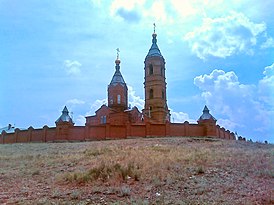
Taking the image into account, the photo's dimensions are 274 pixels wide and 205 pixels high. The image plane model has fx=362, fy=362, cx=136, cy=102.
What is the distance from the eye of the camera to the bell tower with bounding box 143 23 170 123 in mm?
54812

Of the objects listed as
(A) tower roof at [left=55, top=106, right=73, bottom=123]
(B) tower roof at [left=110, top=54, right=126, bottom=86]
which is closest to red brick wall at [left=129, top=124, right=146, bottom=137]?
(A) tower roof at [left=55, top=106, right=73, bottom=123]

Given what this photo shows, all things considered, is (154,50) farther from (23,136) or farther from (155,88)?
(23,136)

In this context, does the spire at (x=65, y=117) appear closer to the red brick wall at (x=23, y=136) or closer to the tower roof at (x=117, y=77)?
the red brick wall at (x=23, y=136)

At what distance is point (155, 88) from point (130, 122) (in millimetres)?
11767

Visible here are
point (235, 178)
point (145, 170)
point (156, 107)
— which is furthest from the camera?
point (156, 107)

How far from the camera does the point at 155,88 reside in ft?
181

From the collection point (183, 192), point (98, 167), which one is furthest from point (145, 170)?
point (183, 192)

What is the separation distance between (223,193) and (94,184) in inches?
167

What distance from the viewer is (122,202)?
970cm

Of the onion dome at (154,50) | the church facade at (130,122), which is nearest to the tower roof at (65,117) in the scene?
the church facade at (130,122)

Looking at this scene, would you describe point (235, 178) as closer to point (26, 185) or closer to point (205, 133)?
point (26, 185)

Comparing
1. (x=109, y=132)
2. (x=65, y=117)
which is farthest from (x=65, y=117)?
(x=109, y=132)

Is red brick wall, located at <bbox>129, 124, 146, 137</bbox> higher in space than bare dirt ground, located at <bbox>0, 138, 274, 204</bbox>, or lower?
higher

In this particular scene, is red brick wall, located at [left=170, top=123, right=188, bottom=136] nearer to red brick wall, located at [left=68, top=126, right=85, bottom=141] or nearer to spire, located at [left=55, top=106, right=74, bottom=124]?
red brick wall, located at [left=68, top=126, right=85, bottom=141]
